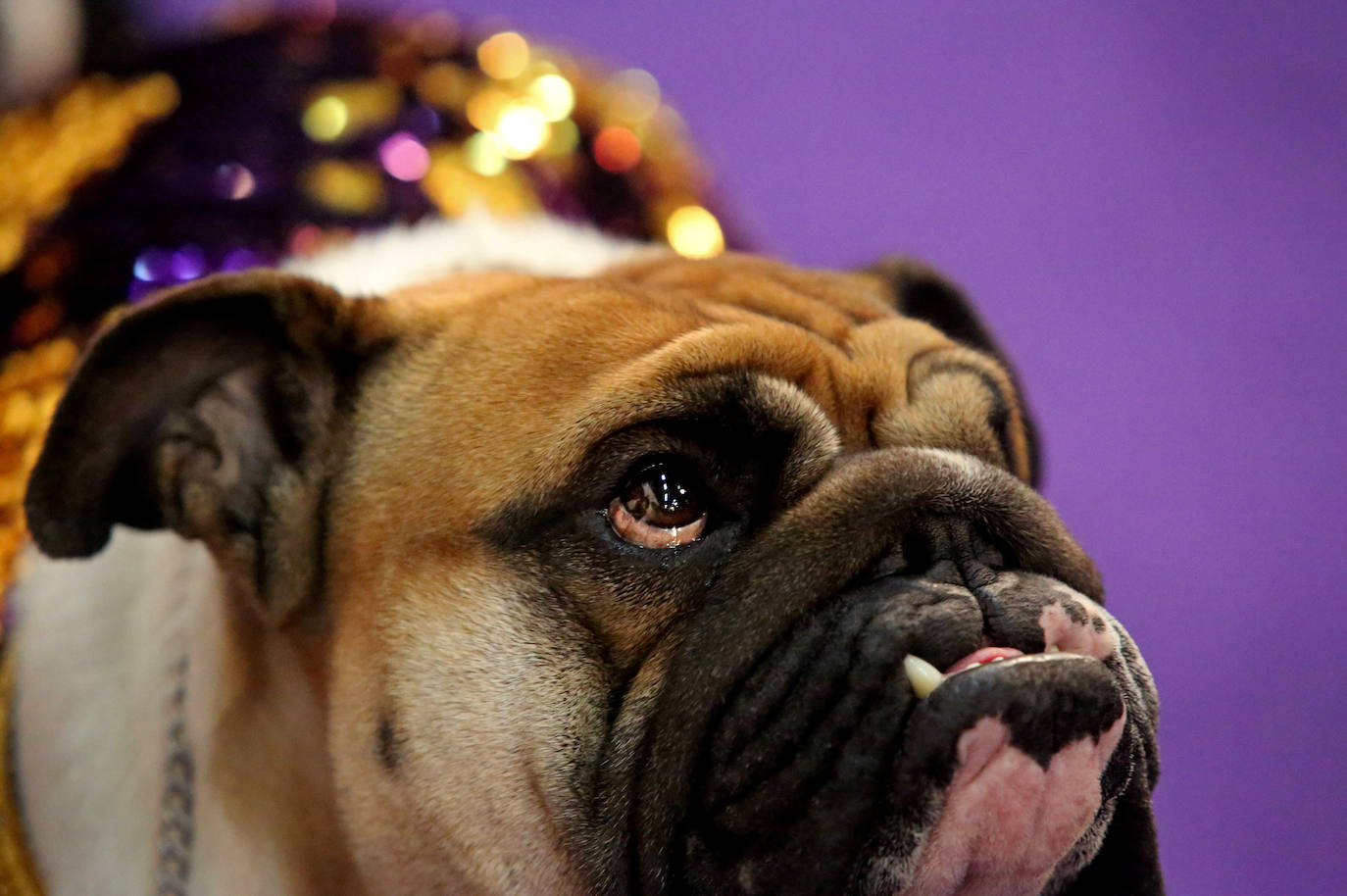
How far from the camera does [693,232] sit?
2.60m

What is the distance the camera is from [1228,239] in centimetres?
354

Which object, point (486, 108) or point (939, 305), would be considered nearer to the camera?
point (939, 305)

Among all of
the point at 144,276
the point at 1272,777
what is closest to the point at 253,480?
the point at 144,276

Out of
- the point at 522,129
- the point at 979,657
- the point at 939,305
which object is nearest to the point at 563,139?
the point at 522,129

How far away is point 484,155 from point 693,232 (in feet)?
1.41

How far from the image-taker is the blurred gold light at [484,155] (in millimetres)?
2451

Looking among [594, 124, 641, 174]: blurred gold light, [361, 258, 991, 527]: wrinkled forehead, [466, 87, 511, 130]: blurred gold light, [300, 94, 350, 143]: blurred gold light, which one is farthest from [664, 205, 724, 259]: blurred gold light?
[361, 258, 991, 527]: wrinkled forehead

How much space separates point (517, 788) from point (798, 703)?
0.33 metres

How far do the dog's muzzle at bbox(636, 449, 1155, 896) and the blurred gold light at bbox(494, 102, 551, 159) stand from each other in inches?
55.7

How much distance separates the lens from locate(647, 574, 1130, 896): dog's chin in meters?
1.19

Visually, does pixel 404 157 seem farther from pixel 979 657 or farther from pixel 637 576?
pixel 979 657

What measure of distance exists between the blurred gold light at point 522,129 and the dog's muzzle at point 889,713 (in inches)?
55.7

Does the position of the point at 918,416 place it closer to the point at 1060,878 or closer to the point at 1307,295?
the point at 1060,878

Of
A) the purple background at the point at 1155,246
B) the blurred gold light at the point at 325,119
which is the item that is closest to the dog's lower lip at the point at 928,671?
the blurred gold light at the point at 325,119
